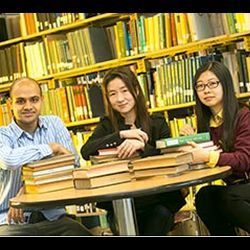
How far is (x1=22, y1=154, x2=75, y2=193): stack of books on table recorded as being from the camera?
221cm

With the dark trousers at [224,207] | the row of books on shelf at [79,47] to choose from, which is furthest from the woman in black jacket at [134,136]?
the row of books on shelf at [79,47]

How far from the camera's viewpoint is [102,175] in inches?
84.0

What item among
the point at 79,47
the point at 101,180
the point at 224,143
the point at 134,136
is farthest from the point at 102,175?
the point at 79,47

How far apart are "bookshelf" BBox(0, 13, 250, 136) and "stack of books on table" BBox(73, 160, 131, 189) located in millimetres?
1462

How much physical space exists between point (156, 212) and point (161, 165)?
487mm

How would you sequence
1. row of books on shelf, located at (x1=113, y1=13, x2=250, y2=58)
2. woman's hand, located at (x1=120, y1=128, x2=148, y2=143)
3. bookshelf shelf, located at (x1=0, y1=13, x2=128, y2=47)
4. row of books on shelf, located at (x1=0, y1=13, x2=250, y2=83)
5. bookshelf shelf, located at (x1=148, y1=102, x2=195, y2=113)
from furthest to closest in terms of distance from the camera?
1. bookshelf shelf, located at (x1=0, y1=13, x2=128, y2=47)
2. row of books on shelf, located at (x1=0, y1=13, x2=250, y2=83)
3. bookshelf shelf, located at (x1=148, y1=102, x2=195, y2=113)
4. row of books on shelf, located at (x1=113, y1=13, x2=250, y2=58)
5. woman's hand, located at (x1=120, y1=128, x2=148, y2=143)

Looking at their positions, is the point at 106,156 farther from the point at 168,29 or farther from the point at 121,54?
the point at 121,54

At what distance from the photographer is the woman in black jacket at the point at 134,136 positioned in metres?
2.50

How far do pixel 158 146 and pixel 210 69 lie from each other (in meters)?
0.54

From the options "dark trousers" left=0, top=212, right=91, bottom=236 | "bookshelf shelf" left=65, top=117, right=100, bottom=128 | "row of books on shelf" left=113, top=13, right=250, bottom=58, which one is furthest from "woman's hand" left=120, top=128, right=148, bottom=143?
"bookshelf shelf" left=65, top=117, right=100, bottom=128

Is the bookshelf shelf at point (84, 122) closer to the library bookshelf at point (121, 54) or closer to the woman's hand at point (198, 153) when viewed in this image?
the library bookshelf at point (121, 54)

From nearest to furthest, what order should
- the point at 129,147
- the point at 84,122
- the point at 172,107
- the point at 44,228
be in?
the point at 129,147
the point at 44,228
the point at 172,107
the point at 84,122

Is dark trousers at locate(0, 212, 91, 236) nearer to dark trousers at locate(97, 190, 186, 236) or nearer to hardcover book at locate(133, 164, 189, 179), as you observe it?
dark trousers at locate(97, 190, 186, 236)
